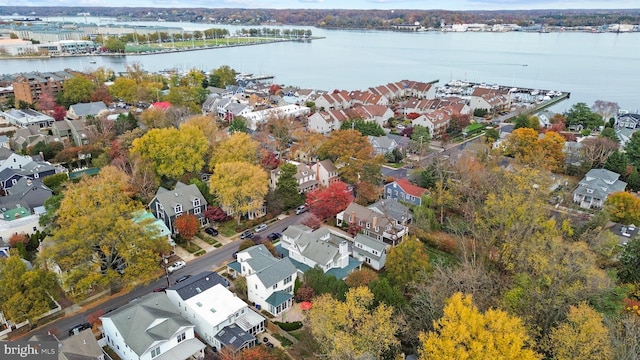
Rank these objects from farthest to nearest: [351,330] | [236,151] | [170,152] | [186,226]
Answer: [170,152], [236,151], [186,226], [351,330]

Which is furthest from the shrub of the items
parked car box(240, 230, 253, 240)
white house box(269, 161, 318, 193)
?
white house box(269, 161, 318, 193)

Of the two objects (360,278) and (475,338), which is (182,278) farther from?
(475,338)

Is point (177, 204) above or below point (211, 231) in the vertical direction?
above

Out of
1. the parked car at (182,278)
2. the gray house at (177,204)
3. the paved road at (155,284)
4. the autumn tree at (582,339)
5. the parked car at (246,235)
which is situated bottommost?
the paved road at (155,284)

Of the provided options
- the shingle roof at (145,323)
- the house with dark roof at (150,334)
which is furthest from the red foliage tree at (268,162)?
the house with dark roof at (150,334)

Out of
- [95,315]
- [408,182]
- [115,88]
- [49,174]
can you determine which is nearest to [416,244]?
[408,182]

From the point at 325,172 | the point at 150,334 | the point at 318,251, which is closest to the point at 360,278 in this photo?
the point at 318,251

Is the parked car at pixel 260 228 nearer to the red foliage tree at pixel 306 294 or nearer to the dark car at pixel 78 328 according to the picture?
the red foliage tree at pixel 306 294

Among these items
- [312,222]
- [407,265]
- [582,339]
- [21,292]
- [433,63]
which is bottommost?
[312,222]
